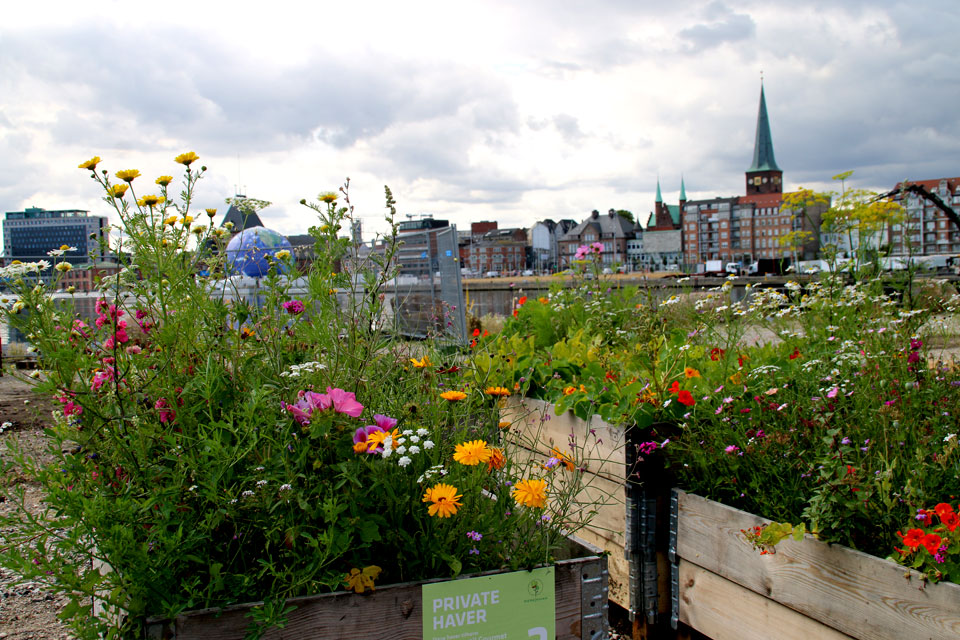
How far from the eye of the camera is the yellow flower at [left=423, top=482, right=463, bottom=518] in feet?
4.32

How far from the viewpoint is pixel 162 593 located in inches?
49.6

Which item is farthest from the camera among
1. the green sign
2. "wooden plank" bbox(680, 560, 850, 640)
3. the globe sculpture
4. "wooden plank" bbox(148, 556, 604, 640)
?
the globe sculpture

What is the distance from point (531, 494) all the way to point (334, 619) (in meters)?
0.46

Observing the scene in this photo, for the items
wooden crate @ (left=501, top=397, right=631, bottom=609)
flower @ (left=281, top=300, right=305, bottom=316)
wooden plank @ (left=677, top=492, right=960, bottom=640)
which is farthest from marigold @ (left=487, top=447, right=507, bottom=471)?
wooden plank @ (left=677, top=492, right=960, bottom=640)

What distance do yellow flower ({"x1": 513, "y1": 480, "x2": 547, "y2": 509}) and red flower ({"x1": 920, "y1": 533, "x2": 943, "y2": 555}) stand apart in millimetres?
872

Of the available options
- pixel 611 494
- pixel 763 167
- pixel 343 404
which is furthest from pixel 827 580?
pixel 763 167

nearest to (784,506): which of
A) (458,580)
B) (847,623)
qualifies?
(847,623)

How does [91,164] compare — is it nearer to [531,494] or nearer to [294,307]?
[294,307]

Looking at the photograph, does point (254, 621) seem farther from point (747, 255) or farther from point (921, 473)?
point (747, 255)

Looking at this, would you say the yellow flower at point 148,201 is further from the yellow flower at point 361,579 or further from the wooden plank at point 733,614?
the wooden plank at point 733,614

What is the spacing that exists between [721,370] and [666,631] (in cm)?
92

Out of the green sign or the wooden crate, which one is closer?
the green sign

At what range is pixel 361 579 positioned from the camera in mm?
1382

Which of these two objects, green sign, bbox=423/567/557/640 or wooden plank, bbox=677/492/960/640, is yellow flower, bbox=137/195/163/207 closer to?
green sign, bbox=423/567/557/640
